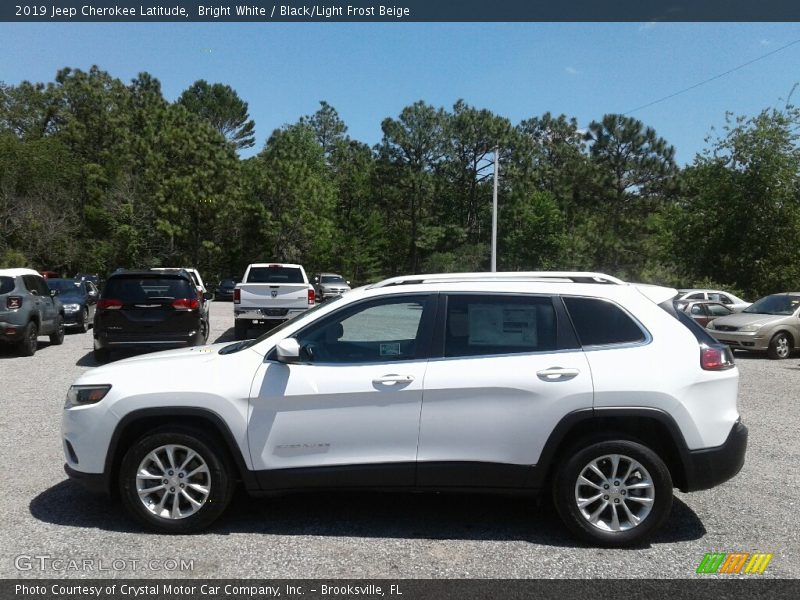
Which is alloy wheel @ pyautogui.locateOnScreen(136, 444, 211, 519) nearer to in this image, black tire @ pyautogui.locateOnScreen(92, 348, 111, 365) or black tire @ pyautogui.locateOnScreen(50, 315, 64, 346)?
black tire @ pyautogui.locateOnScreen(92, 348, 111, 365)

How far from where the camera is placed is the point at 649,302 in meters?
5.00

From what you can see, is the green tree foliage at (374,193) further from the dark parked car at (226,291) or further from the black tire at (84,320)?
A: the black tire at (84,320)

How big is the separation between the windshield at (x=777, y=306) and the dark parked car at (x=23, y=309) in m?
16.6

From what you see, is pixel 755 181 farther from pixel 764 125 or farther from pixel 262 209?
pixel 262 209

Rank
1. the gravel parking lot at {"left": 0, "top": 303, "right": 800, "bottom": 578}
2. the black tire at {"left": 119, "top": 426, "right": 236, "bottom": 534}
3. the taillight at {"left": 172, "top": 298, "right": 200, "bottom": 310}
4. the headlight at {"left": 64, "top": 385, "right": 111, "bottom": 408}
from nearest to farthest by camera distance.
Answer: the gravel parking lot at {"left": 0, "top": 303, "right": 800, "bottom": 578}
the black tire at {"left": 119, "top": 426, "right": 236, "bottom": 534}
the headlight at {"left": 64, "top": 385, "right": 111, "bottom": 408}
the taillight at {"left": 172, "top": 298, "right": 200, "bottom": 310}

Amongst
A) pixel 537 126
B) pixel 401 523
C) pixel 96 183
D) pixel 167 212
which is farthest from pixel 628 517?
pixel 537 126

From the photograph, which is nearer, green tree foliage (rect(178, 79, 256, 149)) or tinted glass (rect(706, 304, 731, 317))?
tinted glass (rect(706, 304, 731, 317))

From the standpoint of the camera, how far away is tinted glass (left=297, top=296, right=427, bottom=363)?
16.1 feet

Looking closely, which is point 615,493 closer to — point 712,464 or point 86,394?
point 712,464

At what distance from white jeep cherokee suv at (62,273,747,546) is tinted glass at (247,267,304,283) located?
1311 cm

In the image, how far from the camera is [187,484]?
15.7ft

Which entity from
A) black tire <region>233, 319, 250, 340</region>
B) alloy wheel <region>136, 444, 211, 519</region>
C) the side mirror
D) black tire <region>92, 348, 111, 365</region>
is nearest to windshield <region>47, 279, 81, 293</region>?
black tire <region>233, 319, 250, 340</region>

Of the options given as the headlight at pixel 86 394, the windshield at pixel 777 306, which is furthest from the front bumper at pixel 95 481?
the windshield at pixel 777 306

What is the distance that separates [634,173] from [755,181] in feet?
78.9
